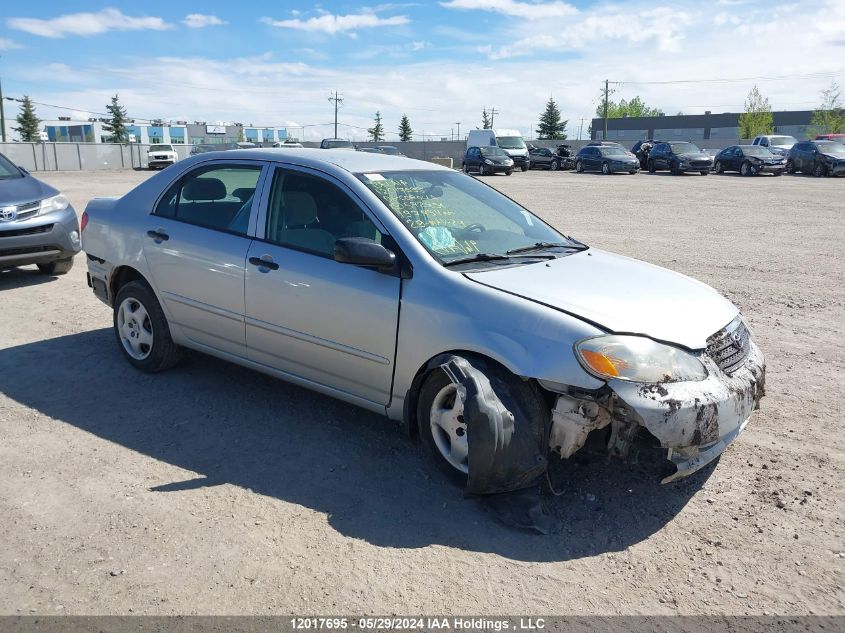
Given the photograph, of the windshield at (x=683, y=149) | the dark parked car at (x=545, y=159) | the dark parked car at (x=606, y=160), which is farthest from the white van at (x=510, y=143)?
the windshield at (x=683, y=149)

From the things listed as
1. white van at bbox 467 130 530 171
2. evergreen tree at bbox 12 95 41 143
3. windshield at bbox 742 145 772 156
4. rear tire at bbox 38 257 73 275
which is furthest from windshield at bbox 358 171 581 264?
evergreen tree at bbox 12 95 41 143

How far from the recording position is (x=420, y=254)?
3936mm

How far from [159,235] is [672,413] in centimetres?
372

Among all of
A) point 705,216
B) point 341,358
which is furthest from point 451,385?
point 705,216

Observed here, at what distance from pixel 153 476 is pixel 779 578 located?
3.09m

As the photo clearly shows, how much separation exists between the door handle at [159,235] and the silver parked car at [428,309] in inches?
0.6

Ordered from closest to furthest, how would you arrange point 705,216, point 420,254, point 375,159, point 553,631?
point 553,631 → point 420,254 → point 375,159 → point 705,216

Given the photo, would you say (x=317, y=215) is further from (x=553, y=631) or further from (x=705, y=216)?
(x=705, y=216)

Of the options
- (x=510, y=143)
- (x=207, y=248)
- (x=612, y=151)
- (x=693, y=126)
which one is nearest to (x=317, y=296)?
(x=207, y=248)

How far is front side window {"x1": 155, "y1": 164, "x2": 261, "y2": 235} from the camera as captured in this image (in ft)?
15.8

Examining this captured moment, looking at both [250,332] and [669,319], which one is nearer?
[669,319]

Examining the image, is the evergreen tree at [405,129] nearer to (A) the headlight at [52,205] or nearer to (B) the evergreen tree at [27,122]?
(B) the evergreen tree at [27,122]

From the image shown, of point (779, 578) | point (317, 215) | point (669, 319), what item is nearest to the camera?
point (779, 578)

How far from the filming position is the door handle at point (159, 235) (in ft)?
16.8
